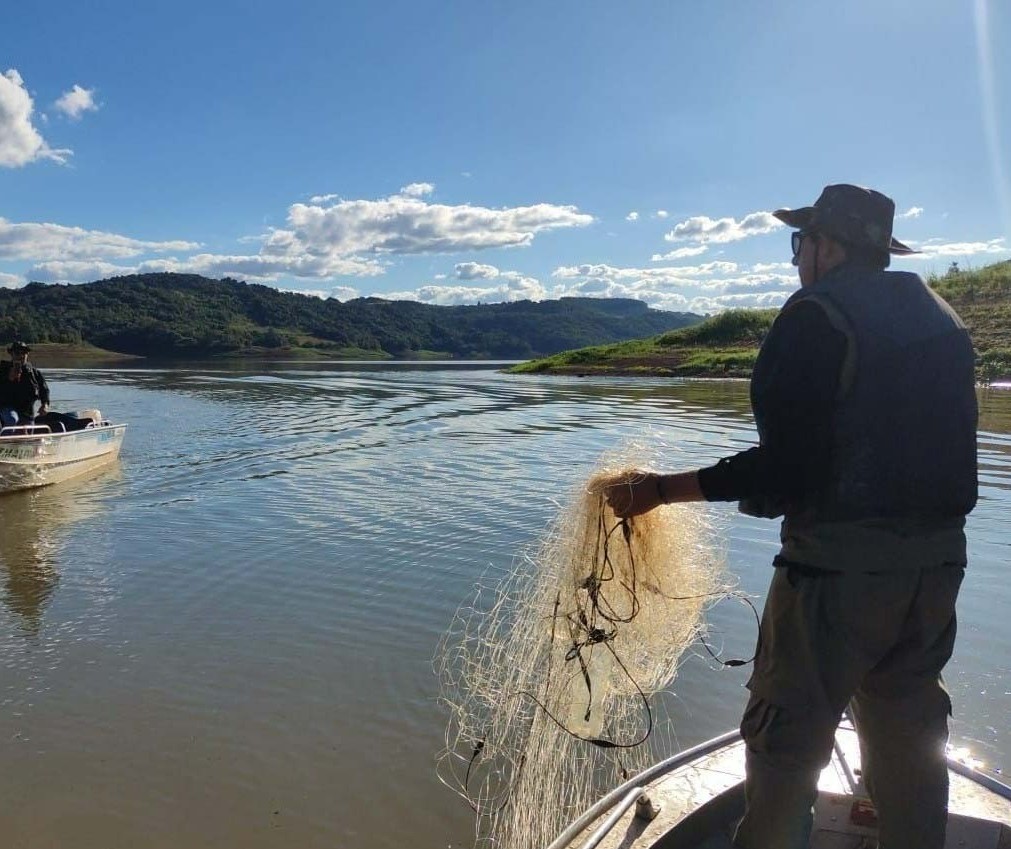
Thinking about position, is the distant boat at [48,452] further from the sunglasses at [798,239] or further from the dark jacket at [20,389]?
the sunglasses at [798,239]

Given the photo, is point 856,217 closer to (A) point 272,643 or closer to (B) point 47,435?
(A) point 272,643

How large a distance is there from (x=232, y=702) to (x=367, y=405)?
25.4 m

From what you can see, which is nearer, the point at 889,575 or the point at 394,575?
the point at 889,575

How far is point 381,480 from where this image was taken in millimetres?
13891

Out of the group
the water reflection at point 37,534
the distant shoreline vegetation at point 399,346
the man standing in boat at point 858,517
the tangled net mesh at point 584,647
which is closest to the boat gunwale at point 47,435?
the water reflection at point 37,534

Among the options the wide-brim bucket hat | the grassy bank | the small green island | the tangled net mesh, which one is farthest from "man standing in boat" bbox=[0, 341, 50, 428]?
the grassy bank

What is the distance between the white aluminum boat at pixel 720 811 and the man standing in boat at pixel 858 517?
57cm

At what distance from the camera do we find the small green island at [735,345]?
38406 mm

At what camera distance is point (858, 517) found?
96.4 inches

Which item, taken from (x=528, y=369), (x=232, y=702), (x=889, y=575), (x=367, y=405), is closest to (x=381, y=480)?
(x=232, y=702)

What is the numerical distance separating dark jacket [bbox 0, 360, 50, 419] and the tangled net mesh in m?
11.8

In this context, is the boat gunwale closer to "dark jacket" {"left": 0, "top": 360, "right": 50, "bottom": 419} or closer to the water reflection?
"dark jacket" {"left": 0, "top": 360, "right": 50, "bottom": 419}

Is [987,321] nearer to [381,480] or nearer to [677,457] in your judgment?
[677,457]

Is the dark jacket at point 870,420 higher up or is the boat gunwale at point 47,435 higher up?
the dark jacket at point 870,420
